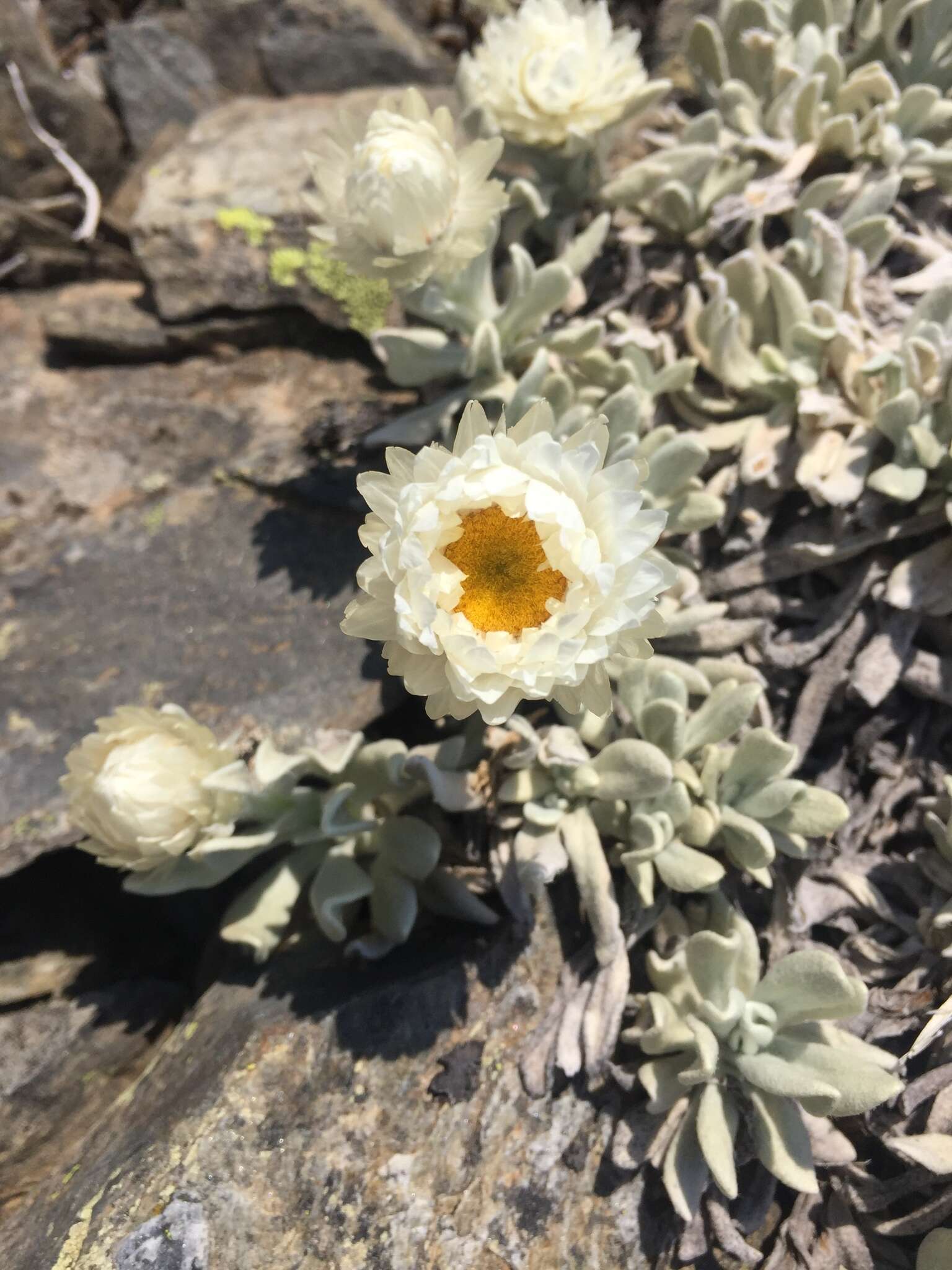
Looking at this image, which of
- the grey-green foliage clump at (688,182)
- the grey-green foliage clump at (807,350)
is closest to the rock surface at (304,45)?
the grey-green foliage clump at (688,182)

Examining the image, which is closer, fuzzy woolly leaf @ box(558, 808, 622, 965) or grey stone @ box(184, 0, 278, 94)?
fuzzy woolly leaf @ box(558, 808, 622, 965)

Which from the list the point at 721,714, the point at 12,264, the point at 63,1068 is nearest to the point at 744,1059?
the point at 721,714

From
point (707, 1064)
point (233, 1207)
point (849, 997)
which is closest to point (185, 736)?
point (233, 1207)

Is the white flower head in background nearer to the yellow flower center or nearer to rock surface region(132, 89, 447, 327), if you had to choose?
the yellow flower center

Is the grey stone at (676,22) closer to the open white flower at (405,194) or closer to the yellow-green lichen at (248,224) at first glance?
the yellow-green lichen at (248,224)

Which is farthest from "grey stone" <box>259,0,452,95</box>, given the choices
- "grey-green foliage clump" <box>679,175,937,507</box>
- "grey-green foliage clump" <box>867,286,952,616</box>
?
"grey-green foliage clump" <box>867,286,952,616</box>

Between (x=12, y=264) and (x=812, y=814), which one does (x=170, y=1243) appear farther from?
(x=12, y=264)
